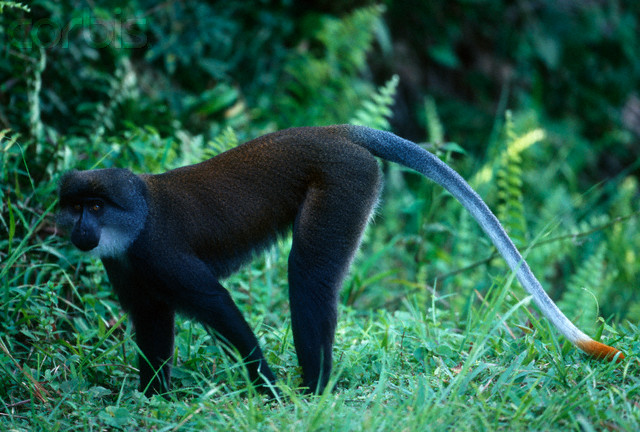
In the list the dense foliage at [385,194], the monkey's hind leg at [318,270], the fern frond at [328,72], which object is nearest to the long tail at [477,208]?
the dense foliage at [385,194]

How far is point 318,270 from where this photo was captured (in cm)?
327

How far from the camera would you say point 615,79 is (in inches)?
341

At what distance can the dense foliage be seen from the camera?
9.55 feet

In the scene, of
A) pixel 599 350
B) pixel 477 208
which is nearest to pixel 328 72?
pixel 477 208

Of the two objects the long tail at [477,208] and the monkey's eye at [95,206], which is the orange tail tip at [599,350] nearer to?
the long tail at [477,208]

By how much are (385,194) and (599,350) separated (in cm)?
499

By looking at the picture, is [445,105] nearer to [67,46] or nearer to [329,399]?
[67,46]

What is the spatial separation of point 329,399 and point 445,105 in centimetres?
619

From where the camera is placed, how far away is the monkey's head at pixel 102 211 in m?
3.17

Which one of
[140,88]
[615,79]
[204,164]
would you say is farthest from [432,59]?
[204,164]

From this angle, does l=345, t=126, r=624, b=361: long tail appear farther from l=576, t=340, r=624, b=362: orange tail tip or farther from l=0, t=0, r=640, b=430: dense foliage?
l=0, t=0, r=640, b=430: dense foliage

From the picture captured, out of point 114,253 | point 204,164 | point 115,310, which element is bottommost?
point 115,310

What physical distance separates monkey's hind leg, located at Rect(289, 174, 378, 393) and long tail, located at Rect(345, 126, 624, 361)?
38 centimetres

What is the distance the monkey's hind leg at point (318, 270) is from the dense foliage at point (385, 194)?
0.65 feet
